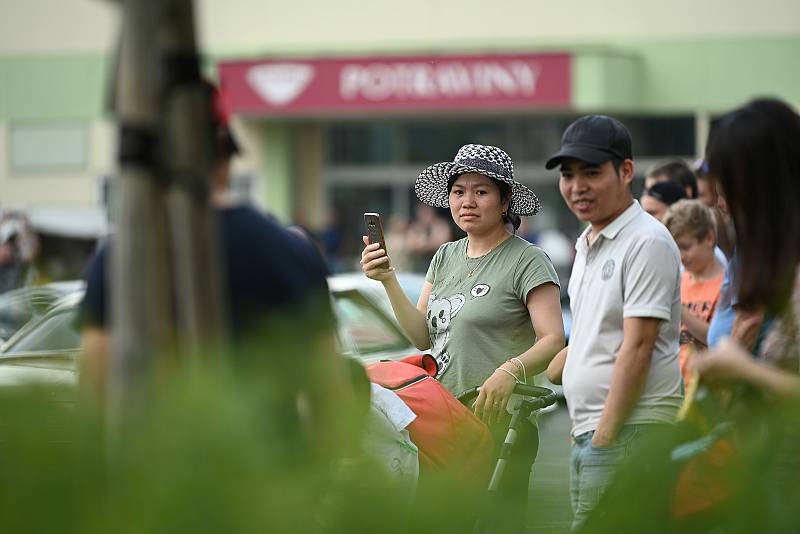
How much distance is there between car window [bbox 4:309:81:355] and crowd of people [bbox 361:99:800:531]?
1067mm

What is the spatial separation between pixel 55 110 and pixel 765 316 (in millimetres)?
25025

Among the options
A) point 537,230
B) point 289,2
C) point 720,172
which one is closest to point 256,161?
point 289,2

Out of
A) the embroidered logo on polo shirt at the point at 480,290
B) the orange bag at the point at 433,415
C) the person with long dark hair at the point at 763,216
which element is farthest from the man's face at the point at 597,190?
the person with long dark hair at the point at 763,216

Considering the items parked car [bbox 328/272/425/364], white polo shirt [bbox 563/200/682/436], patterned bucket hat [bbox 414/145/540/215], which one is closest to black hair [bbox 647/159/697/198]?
parked car [bbox 328/272/425/364]

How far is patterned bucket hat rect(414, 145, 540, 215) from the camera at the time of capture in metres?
4.61

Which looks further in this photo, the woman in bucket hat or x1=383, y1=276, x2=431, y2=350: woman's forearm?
x1=383, y1=276, x2=431, y2=350: woman's forearm

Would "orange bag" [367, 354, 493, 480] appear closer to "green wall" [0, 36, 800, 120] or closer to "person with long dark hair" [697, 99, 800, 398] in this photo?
"person with long dark hair" [697, 99, 800, 398]

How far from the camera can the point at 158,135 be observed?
7.54 ft

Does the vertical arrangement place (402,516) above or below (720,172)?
below

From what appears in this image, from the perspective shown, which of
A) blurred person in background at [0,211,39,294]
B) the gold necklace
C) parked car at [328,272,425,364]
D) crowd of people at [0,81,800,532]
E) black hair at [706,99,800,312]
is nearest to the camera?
crowd of people at [0,81,800,532]

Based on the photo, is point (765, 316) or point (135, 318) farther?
point (765, 316)

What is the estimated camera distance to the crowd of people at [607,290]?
8.89 feet

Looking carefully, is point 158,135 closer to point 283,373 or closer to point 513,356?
point 283,373

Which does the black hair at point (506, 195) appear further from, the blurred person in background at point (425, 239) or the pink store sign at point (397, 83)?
the pink store sign at point (397, 83)
